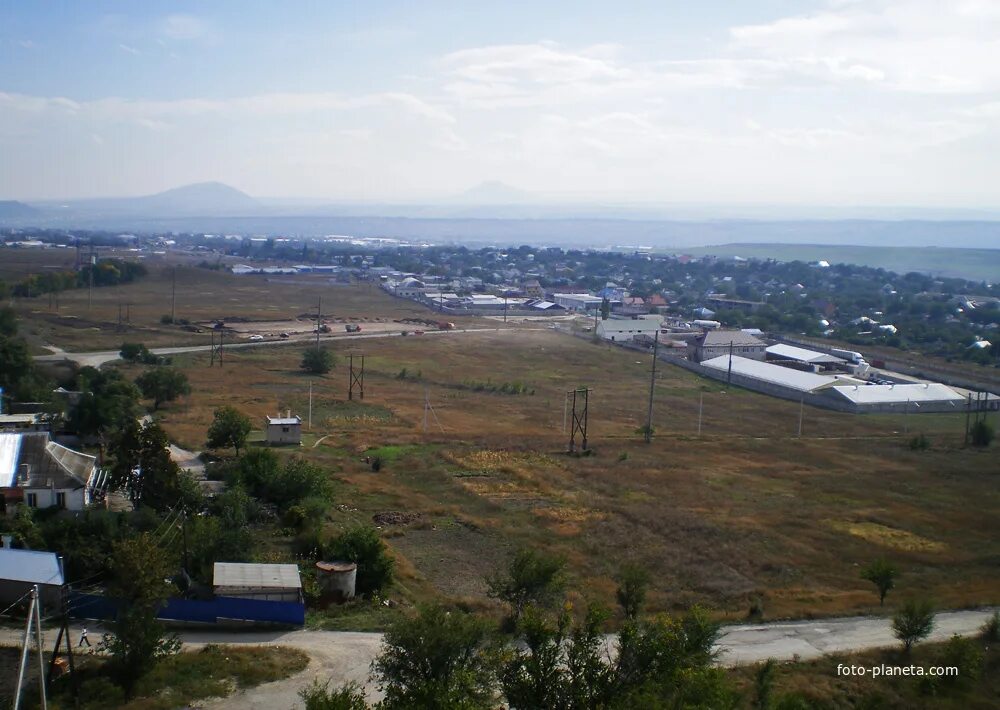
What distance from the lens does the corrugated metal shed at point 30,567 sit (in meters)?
10.3

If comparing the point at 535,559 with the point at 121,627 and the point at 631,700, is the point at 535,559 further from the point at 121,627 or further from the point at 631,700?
the point at 121,627

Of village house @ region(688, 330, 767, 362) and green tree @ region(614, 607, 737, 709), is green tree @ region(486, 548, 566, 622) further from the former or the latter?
village house @ region(688, 330, 767, 362)

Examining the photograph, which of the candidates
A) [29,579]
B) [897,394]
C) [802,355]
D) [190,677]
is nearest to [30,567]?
[29,579]

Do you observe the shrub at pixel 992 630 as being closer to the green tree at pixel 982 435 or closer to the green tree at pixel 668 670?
the green tree at pixel 668 670

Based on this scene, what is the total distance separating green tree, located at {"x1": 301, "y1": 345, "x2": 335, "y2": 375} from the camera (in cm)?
3166

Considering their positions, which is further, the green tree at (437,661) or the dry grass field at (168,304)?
the dry grass field at (168,304)

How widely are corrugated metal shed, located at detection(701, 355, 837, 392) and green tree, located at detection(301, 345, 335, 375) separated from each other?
16.1 meters

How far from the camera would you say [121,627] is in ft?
28.5

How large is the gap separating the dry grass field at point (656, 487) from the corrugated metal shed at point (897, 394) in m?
1.13

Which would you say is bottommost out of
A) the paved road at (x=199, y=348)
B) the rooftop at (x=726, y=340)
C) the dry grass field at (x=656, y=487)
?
the dry grass field at (x=656, y=487)

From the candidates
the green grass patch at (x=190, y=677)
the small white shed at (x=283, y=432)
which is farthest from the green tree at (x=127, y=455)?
the small white shed at (x=283, y=432)

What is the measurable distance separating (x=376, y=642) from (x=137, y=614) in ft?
8.65

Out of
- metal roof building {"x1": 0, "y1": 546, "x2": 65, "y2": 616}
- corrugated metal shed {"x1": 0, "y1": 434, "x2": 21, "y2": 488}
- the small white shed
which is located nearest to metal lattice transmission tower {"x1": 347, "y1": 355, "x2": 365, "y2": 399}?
the small white shed

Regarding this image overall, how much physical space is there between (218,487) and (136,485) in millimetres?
2148
